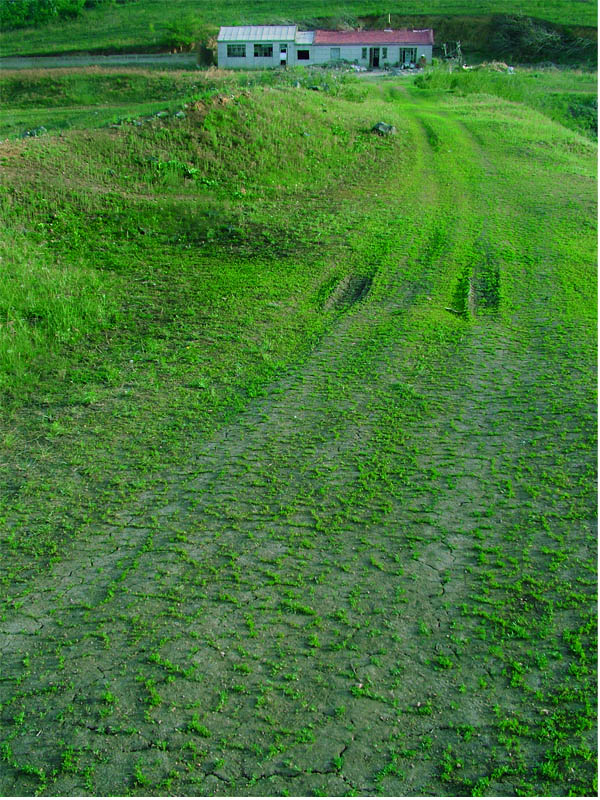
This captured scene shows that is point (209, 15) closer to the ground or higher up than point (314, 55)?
higher up

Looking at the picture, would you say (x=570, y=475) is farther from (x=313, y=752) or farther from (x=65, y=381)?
(x=65, y=381)

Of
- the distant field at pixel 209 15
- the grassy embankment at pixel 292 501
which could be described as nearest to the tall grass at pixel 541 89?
the grassy embankment at pixel 292 501

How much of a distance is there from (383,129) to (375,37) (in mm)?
35580

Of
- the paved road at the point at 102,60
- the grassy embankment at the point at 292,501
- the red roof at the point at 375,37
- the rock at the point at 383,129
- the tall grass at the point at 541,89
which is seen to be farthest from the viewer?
the red roof at the point at 375,37

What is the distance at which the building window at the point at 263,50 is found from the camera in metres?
46.6

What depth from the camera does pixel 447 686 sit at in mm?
3738

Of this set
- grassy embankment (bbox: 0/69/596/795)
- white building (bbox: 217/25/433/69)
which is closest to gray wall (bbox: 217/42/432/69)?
white building (bbox: 217/25/433/69)

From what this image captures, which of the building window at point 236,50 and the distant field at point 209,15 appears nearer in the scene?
the building window at point 236,50

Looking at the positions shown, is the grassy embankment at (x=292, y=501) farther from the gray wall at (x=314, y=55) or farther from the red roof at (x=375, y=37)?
the red roof at (x=375, y=37)

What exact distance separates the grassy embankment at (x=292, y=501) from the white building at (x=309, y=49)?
40.4m

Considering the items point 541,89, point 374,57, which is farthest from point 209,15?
point 541,89

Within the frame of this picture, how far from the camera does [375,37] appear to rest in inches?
1864

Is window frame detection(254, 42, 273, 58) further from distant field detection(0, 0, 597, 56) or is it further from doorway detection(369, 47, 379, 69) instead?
doorway detection(369, 47, 379, 69)

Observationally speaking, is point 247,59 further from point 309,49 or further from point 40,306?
point 40,306
